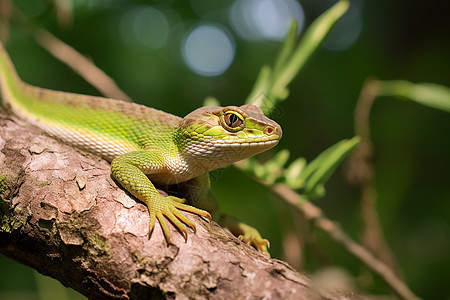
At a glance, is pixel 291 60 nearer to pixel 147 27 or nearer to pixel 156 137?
pixel 156 137

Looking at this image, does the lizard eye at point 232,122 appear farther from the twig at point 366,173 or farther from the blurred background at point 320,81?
the blurred background at point 320,81

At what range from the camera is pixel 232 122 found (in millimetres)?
2381

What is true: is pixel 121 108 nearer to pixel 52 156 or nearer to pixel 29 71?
pixel 52 156

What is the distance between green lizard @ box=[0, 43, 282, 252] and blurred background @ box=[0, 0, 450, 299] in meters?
2.53

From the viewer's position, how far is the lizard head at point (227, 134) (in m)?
2.33

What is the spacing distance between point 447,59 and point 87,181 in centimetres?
639

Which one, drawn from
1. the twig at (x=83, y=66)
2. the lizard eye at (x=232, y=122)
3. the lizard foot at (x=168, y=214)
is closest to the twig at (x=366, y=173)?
the lizard eye at (x=232, y=122)

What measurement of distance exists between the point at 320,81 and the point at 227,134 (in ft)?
17.2

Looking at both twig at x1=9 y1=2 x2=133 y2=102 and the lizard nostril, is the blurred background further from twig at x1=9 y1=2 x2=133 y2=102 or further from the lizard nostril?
the lizard nostril

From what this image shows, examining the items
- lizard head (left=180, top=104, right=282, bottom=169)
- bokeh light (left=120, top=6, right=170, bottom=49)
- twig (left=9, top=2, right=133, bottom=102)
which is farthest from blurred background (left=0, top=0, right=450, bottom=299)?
lizard head (left=180, top=104, right=282, bottom=169)

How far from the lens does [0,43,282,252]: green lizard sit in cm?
226

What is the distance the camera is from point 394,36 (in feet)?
23.6

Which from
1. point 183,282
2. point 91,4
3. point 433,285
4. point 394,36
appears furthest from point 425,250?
point 91,4

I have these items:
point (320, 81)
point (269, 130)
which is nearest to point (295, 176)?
point (269, 130)
